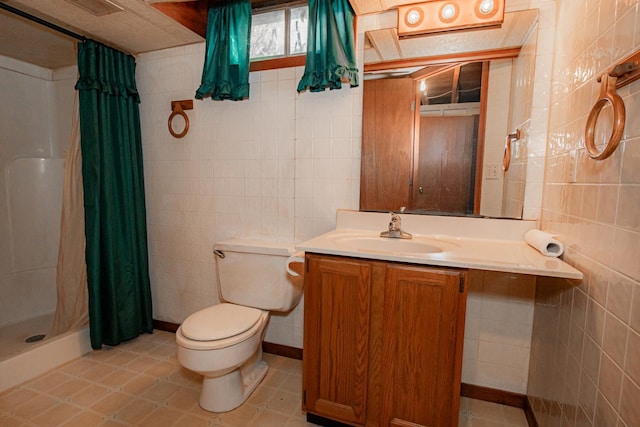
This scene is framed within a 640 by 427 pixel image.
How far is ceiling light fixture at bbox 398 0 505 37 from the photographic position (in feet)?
4.79

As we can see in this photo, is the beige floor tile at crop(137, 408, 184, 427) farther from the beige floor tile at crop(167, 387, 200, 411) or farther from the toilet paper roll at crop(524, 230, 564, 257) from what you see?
the toilet paper roll at crop(524, 230, 564, 257)

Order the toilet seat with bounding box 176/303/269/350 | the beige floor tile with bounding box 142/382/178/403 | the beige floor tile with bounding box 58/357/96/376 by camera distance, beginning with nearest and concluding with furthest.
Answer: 1. the toilet seat with bounding box 176/303/269/350
2. the beige floor tile with bounding box 142/382/178/403
3. the beige floor tile with bounding box 58/357/96/376

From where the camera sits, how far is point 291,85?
1895mm

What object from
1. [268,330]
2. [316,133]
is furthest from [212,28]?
[268,330]

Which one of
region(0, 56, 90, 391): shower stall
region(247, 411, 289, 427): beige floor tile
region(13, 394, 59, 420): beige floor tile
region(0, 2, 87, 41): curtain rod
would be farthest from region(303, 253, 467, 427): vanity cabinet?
region(0, 56, 90, 391): shower stall

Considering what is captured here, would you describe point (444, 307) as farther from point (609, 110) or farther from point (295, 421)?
point (295, 421)

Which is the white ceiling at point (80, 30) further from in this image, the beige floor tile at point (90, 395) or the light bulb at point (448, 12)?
the beige floor tile at point (90, 395)

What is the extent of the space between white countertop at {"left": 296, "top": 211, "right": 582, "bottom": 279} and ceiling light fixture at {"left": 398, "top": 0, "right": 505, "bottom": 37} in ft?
3.05

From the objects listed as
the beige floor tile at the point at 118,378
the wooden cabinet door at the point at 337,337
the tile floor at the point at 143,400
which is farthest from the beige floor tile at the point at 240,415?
the beige floor tile at the point at 118,378

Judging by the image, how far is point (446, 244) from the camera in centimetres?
150

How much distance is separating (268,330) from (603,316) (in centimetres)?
175

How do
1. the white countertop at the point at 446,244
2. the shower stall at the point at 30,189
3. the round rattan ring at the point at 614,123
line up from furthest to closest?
the shower stall at the point at 30,189
the white countertop at the point at 446,244
the round rattan ring at the point at 614,123

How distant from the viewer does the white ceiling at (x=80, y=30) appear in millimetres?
1656

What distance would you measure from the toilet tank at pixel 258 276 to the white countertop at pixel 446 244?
0.36 metres
